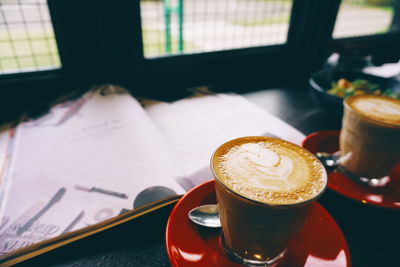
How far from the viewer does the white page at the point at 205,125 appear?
604 mm

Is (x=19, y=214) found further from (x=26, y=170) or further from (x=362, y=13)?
(x=362, y=13)

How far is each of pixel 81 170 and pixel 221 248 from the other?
1.01 feet

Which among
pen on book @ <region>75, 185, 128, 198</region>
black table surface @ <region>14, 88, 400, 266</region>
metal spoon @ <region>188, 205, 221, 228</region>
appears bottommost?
black table surface @ <region>14, 88, 400, 266</region>

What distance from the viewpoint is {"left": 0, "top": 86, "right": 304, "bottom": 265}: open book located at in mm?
418

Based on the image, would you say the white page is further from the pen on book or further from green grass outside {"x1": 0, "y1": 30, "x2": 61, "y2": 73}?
green grass outside {"x1": 0, "y1": 30, "x2": 61, "y2": 73}

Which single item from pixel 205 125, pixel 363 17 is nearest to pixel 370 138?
pixel 205 125

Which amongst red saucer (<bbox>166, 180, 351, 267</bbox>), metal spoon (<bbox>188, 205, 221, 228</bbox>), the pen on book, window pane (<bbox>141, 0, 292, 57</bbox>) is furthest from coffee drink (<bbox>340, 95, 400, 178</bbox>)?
window pane (<bbox>141, 0, 292, 57</bbox>)

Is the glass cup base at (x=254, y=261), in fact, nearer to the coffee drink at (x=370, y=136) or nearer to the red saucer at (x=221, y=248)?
the red saucer at (x=221, y=248)

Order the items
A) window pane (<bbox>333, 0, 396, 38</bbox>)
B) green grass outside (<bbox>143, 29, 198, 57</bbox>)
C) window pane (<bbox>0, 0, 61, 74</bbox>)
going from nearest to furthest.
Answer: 1. window pane (<bbox>0, 0, 61, 74</bbox>)
2. green grass outside (<bbox>143, 29, 198, 57</bbox>)
3. window pane (<bbox>333, 0, 396, 38</bbox>)

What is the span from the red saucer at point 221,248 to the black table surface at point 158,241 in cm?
5

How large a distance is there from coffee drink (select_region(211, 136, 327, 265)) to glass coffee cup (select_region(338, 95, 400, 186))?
157mm

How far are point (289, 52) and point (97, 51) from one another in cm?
72

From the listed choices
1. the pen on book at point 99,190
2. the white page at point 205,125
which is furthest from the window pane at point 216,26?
the pen on book at point 99,190

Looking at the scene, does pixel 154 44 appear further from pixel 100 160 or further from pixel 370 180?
pixel 370 180
